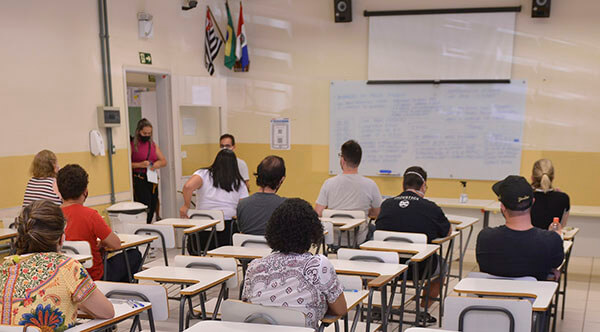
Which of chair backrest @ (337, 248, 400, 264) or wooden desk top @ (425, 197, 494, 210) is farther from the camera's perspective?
wooden desk top @ (425, 197, 494, 210)

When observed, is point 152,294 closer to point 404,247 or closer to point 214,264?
point 214,264

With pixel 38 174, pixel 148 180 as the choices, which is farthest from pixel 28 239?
pixel 148 180

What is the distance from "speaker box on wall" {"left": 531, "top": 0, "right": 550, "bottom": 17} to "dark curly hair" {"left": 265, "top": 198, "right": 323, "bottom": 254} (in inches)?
204

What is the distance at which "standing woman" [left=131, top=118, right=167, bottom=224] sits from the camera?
6.72 meters

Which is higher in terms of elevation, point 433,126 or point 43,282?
point 433,126

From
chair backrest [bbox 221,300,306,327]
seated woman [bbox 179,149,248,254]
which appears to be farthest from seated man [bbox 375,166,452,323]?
chair backrest [bbox 221,300,306,327]

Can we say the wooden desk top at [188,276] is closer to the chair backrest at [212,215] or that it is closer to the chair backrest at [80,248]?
the chair backrest at [80,248]

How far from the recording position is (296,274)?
7.53 ft

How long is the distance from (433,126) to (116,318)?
552 cm

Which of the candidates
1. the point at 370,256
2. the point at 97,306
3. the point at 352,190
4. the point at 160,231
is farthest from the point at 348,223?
the point at 97,306

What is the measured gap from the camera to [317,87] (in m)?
7.61

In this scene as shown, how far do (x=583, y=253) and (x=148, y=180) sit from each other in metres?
5.33

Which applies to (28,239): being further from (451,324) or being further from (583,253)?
(583,253)

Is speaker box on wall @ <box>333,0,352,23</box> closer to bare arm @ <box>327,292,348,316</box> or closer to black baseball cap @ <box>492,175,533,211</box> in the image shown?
black baseball cap @ <box>492,175,533,211</box>
